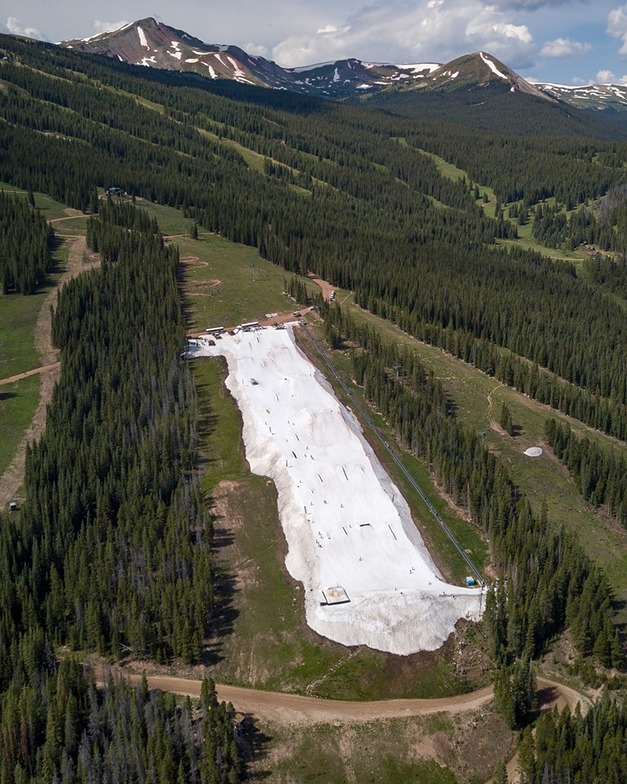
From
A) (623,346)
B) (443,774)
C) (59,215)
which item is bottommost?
(443,774)

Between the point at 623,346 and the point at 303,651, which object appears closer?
the point at 303,651

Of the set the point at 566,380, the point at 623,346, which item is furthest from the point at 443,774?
the point at 623,346

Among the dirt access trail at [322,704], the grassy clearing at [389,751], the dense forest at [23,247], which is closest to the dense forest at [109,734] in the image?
the dirt access trail at [322,704]

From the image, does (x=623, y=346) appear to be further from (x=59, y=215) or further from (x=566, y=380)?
(x=59, y=215)

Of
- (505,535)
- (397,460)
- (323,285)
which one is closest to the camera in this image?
(505,535)

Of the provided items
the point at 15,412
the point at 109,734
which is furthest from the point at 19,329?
the point at 109,734

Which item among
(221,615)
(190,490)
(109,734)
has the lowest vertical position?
(109,734)

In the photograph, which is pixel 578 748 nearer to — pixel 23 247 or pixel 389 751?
pixel 389 751

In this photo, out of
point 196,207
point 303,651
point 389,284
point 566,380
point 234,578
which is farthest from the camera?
point 196,207
